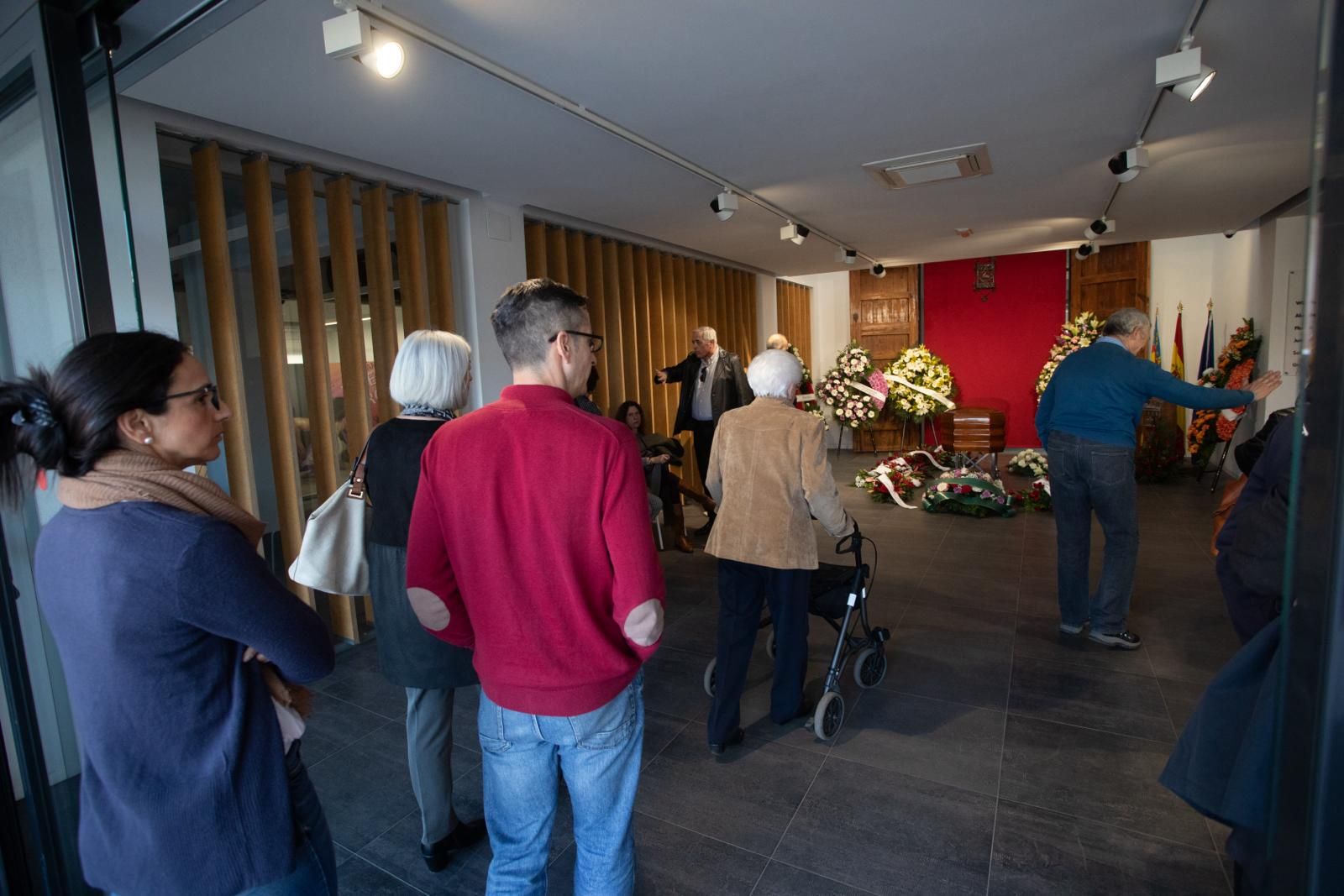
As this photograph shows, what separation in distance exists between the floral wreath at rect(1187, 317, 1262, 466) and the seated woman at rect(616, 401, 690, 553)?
5.39m

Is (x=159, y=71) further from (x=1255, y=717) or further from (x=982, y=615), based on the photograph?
(x=982, y=615)

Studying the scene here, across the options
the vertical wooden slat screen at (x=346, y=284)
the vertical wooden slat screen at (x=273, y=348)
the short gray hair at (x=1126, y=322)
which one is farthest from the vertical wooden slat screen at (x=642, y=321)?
the short gray hair at (x=1126, y=322)

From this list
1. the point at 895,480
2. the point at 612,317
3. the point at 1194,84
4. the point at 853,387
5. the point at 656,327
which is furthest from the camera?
the point at 853,387

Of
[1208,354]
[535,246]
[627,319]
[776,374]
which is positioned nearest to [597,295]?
[627,319]

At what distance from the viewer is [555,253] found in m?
5.55

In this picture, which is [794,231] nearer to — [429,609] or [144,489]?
[429,609]

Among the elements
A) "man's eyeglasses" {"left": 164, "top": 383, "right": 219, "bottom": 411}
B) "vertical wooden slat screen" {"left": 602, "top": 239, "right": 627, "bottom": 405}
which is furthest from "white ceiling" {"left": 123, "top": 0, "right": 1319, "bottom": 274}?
"man's eyeglasses" {"left": 164, "top": 383, "right": 219, "bottom": 411}

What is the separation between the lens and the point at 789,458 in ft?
8.28

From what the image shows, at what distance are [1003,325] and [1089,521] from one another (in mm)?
7273

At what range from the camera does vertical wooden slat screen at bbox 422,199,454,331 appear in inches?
176

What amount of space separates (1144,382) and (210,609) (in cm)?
374

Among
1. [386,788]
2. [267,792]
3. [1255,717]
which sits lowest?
[386,788]

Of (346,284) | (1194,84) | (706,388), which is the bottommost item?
(706,388)

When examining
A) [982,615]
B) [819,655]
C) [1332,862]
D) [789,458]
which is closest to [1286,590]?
[1332,862]
